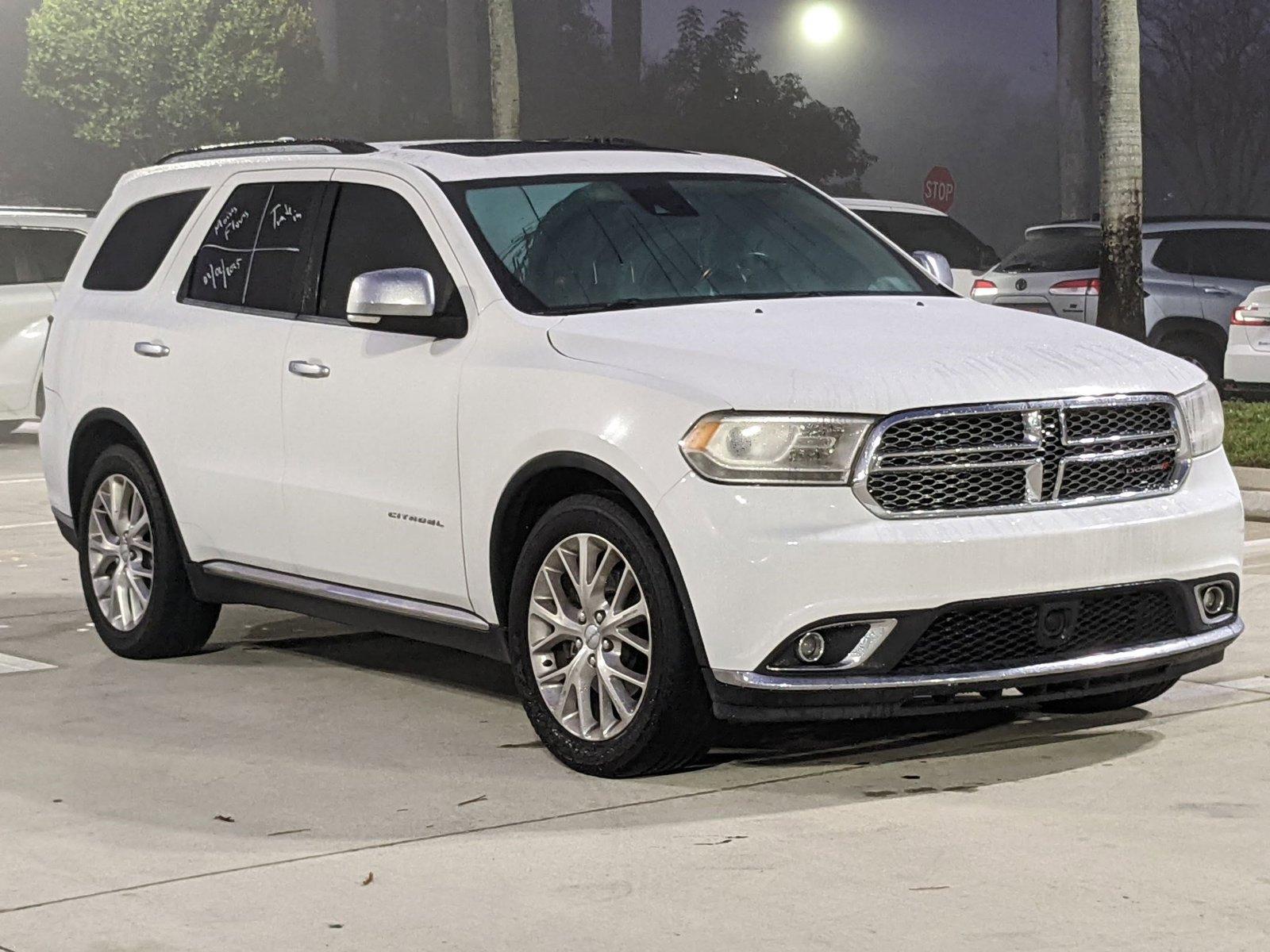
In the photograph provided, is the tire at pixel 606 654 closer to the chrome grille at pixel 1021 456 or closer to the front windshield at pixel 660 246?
the chrome grille at pixel 1021 456

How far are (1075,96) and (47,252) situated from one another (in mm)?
24502

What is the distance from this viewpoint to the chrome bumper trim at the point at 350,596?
7.20 metres

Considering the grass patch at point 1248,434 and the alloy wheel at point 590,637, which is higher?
the alloy wheel at point 590,637

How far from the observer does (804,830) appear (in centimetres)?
589

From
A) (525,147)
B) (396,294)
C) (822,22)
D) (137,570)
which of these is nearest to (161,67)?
(822,22)

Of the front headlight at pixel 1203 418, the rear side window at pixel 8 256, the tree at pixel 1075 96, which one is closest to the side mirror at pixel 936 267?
the front headlight at pixel 1203 418

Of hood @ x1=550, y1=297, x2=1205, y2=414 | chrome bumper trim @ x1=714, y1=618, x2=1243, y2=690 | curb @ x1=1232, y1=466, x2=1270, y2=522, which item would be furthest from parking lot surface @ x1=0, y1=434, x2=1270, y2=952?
curb @ x1=1232, y1=466, x2=1270, y2=522

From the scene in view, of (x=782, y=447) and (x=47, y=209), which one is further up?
(x=47, y=209)

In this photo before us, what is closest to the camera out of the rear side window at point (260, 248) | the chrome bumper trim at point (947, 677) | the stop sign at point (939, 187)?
the chrome bumper trim at point (947, 677)

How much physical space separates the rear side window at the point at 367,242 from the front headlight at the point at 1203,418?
7.84 feet

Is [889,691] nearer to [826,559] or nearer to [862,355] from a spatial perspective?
[826,559]

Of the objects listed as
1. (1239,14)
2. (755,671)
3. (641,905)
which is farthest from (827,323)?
(1239,14)

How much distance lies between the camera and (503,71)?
100ft

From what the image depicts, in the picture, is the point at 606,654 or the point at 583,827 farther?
the point at 606,654
